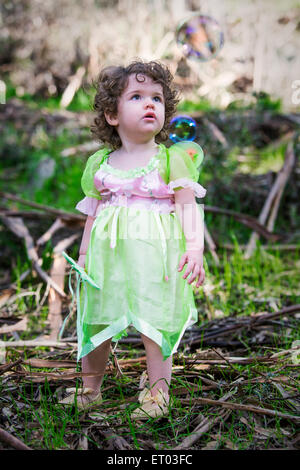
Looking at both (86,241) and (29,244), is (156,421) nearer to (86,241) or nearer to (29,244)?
(86,241)

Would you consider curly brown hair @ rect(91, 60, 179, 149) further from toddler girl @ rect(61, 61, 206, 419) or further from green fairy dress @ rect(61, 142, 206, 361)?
green fairy dress @ rect(61, 142, 206, 361)

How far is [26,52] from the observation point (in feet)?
25.9

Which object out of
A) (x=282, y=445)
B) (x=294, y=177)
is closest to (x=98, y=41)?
(x=294, y=177)

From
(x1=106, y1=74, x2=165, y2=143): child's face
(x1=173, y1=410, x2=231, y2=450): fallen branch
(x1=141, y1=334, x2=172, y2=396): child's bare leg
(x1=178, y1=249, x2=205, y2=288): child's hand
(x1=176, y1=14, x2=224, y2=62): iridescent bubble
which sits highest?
(x1=176, y1=14, x2=224, y2=62): iridescent bubble

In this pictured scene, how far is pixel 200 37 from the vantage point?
3307 millimetres

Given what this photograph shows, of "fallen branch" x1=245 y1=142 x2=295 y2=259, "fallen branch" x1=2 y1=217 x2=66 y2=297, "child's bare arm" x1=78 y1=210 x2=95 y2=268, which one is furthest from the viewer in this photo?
"fallen branch" x1=245 y1=142 x2=295 y2=259

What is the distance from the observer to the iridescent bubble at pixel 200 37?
3.23m

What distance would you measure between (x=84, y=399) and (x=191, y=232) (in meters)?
0.81

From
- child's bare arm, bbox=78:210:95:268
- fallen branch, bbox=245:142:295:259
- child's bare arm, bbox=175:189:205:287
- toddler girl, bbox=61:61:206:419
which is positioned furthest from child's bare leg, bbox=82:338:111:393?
fallen branch, bbox=245:142:295:259

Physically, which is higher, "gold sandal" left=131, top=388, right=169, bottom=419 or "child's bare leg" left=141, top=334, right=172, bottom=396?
"child's bare leg" left=141, top=334, right=172, bottom=396

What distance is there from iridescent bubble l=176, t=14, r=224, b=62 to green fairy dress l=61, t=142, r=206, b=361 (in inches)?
54.8

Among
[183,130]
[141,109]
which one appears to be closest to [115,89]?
Answer: [141,109]

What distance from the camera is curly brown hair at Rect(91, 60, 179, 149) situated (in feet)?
6.77

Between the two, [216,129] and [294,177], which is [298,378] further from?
[216,129]
